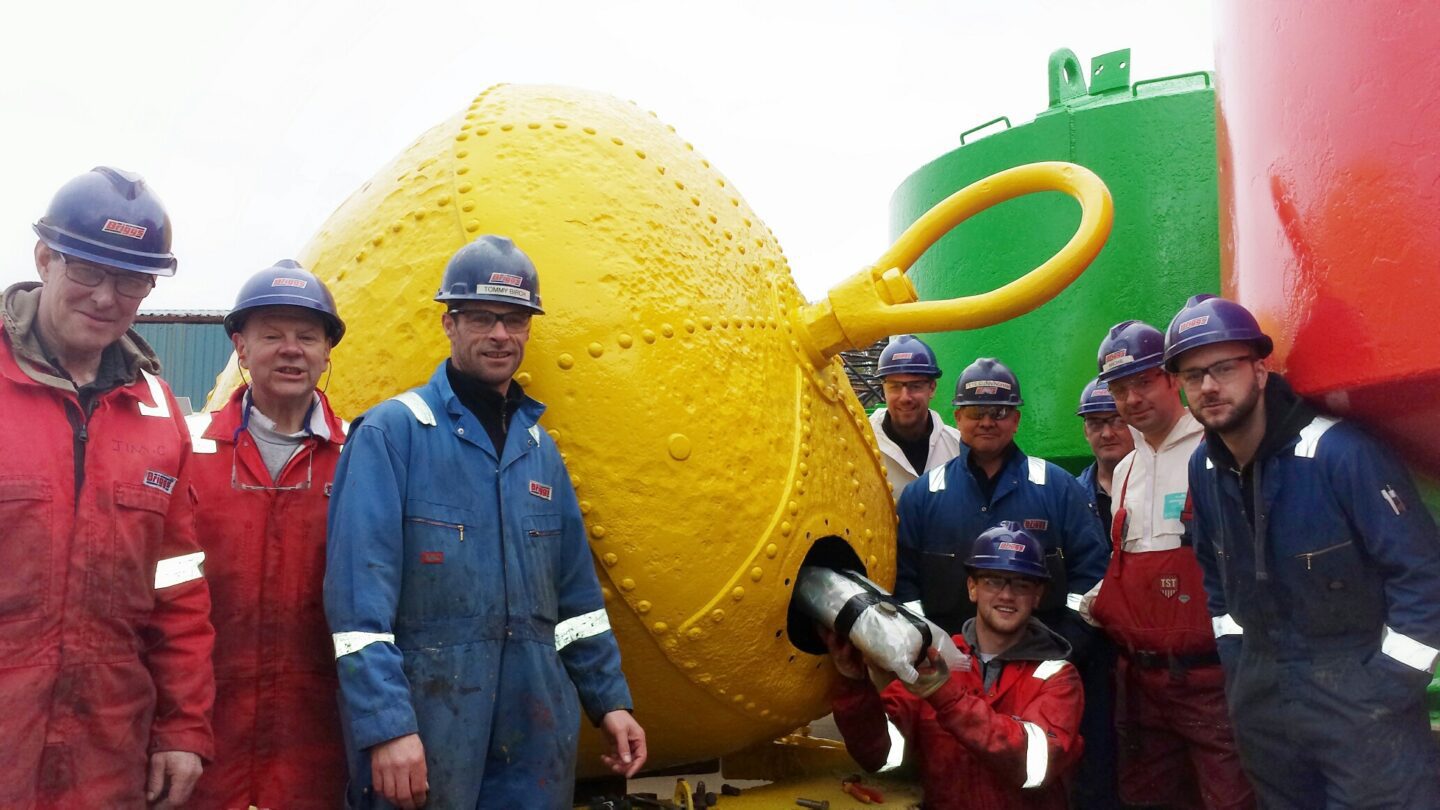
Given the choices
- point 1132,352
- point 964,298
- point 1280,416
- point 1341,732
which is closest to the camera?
point 1341,732

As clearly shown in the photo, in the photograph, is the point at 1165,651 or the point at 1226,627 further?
the point at 1165,651

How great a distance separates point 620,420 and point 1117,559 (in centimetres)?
207

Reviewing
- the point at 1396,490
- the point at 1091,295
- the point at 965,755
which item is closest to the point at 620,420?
the point at 965,755

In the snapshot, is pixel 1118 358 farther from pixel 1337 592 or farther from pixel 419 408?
pixel 419 408

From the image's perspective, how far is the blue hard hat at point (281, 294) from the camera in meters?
2.70

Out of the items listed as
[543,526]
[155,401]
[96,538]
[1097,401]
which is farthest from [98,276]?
[1097,401]

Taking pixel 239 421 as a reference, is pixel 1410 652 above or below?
below

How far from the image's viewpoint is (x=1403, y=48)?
255 centimetres

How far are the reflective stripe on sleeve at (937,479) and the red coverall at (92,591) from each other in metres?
2.62

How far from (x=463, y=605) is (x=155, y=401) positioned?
2.70 ft

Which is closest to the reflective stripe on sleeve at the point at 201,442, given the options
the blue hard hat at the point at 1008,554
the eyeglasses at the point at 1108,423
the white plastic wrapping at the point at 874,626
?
the white plastic wrapping at the point at 874,626

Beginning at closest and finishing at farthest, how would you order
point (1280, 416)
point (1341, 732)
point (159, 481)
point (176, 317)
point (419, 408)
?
point (159, 481)
point (419, 408)
point (1341, 732)
point (1280, 416)
point (176, 317)

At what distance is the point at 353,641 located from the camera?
90.4 inches

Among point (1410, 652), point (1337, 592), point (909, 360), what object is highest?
point (909, 360)
